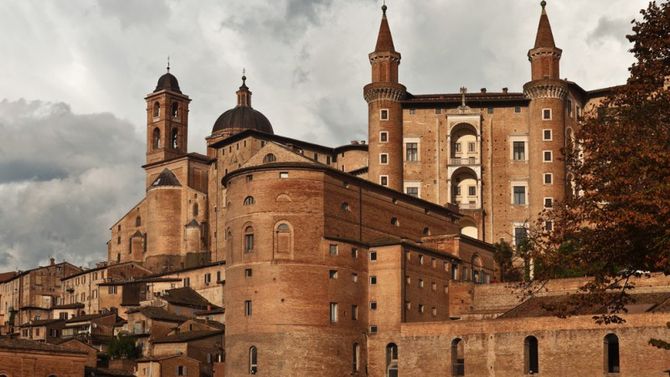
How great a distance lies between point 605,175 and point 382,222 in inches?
1889

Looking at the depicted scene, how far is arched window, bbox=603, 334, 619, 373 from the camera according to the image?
55719 millimetres

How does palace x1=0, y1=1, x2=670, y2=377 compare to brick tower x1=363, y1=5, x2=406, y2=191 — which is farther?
brick tower x1=363, y1=5, x2=406, y2=191

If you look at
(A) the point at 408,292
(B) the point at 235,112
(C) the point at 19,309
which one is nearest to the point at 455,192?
(A) the point at 408,292

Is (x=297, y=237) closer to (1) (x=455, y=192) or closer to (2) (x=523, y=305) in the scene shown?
(2) (x=523, y=305)

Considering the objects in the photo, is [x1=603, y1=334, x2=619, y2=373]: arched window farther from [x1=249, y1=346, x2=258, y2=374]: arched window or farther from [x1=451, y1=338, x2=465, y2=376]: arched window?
[x1=249, y1=346, x2=258, y2=374]: arched window

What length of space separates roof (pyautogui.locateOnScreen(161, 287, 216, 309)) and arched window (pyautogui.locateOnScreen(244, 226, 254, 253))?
18.1 m

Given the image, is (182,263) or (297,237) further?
(182,263)

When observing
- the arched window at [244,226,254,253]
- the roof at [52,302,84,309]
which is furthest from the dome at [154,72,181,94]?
the arched window at [244,226,254,253]

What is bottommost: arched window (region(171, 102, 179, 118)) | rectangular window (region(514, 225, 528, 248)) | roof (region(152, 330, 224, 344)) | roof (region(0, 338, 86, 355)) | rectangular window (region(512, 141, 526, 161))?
roof (region(0, 338, 86, 355))

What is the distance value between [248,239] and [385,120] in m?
25.1

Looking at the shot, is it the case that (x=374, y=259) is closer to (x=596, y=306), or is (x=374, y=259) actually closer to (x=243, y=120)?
(x=596, y=306)

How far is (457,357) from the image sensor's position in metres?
62.2

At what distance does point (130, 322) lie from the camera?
3157 inches

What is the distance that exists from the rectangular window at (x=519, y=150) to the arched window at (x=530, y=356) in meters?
31.5
